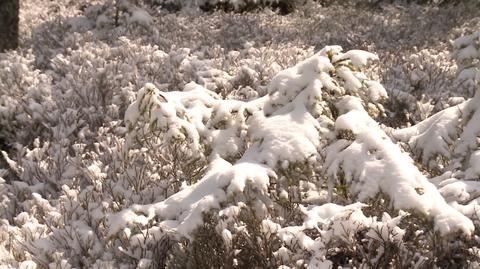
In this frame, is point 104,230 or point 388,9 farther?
point 388,9

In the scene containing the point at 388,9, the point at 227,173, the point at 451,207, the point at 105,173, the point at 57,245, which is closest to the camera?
the point at 451,207

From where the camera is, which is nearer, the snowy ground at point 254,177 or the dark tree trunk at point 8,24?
the snowy ground at point 254,177

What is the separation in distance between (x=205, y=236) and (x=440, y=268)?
1449 mm

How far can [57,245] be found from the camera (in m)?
3.71

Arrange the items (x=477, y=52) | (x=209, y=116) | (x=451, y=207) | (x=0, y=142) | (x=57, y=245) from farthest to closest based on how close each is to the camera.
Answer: (x=0, y=142), (x=477, y=52), (x=209, y=116), (x=57, y=245), (x=451, y=207)

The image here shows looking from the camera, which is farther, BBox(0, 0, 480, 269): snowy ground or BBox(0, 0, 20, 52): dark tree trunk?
BBox(0, 0, 20, 52): dark tree trunk

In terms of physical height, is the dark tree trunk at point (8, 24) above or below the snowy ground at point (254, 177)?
below

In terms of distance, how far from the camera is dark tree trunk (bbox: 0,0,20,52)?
8328mm

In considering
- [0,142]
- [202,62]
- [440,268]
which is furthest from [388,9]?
[440,268]

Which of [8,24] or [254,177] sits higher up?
[254,177]

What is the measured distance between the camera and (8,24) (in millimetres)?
8547

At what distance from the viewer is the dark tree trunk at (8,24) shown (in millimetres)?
8328

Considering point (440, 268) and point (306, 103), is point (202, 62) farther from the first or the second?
point (440, 268)

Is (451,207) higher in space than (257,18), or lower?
higher
